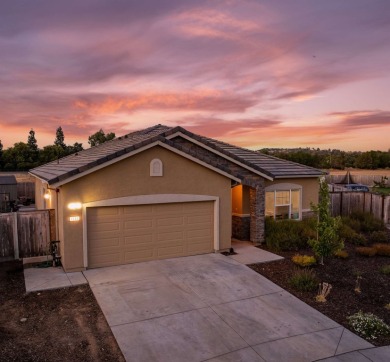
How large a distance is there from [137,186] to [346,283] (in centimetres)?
769

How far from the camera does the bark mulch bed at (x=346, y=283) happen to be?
29.0 feet

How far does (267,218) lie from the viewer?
1695 centimetres

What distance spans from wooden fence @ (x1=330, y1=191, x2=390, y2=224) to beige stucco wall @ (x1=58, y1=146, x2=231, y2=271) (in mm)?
10186

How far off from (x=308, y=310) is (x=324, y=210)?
181 inches

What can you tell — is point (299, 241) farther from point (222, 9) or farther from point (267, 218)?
point (222, 9)

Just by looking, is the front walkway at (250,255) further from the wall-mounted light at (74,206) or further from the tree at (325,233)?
the wall-mounted light at (74,206)

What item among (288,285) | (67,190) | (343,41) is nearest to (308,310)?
(288,285)

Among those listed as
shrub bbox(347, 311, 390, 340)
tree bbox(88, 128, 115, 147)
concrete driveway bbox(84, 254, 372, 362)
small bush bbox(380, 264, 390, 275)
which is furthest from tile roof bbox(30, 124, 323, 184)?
tree bbox(88, 128, 115, 147)

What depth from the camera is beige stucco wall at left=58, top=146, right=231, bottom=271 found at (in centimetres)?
1134

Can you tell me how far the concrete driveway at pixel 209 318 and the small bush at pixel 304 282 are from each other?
0.64 m

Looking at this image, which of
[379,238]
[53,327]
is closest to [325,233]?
[379,238]

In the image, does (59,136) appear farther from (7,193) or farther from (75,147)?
(7,193)

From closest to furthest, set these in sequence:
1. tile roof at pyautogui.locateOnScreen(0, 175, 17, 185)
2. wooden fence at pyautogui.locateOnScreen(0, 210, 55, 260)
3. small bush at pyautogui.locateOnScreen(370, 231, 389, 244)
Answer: wooden fence at pyautogui.locateOnScreen(0, 210, 55, 260) < small bush at pyautogui.locateOnScreen(370, 231, 389, 244) < tile roof at pyautogui.locateOnScreen(0, 175, 17, 185)

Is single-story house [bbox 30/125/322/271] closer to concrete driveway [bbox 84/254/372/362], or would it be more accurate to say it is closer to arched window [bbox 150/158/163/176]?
arched window [bbox 150/158/163/176]
